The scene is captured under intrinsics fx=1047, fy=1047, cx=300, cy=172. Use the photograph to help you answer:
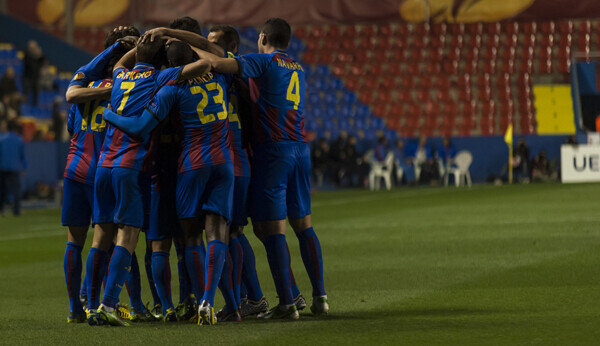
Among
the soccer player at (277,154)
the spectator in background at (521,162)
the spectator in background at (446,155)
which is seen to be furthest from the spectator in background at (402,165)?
the soccer player at (277,154)

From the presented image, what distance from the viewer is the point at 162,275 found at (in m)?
7.08

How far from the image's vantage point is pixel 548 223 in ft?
49.9

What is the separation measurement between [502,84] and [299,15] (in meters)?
7.03

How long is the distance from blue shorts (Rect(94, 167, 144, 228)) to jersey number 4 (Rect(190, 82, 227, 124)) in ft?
1.85

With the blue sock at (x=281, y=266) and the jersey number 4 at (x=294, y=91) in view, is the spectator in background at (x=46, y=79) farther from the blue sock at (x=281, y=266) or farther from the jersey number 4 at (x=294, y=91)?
the blue sock at (x=281, y=266)

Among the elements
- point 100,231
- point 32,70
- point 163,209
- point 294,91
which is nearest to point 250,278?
point 163,209

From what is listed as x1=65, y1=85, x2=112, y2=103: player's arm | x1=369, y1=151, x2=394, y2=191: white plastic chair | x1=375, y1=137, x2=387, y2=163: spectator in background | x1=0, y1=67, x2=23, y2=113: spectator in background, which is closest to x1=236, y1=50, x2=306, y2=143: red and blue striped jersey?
x1=65, y1=85, x2=112, y2=103: player's arm

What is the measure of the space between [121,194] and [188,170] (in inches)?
18.1

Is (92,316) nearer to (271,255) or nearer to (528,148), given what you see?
(271,255)

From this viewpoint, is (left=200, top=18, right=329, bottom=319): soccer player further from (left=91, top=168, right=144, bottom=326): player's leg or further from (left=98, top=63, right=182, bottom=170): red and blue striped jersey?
(left=91, top=168, right=144, bottom=326): player's leg

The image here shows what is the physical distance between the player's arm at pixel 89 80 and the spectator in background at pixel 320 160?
2416cm

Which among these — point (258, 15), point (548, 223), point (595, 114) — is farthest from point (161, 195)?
point (258, 15)

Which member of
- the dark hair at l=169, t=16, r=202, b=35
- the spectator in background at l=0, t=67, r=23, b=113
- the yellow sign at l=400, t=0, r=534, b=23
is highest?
the yellow sign at l=400, t=0, r=534, b=23

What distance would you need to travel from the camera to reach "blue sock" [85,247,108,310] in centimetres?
687
